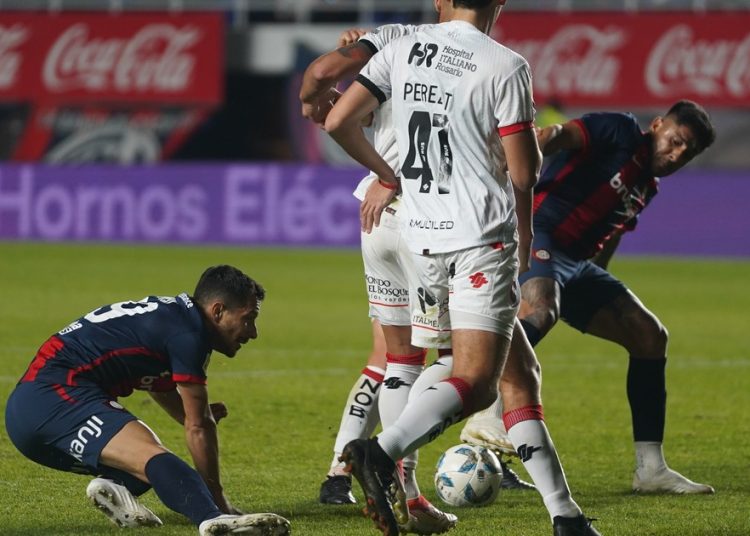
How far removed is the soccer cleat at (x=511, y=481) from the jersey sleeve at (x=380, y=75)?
83.5 inches

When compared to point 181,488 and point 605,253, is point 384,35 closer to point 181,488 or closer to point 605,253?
point 181,488

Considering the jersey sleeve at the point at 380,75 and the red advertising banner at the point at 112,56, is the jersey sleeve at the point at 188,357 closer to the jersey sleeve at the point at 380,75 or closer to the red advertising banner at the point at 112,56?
the jersey sleeve at the point at 380,75

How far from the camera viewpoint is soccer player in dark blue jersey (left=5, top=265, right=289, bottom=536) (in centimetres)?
486

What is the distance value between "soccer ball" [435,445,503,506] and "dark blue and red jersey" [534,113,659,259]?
51.6 inches

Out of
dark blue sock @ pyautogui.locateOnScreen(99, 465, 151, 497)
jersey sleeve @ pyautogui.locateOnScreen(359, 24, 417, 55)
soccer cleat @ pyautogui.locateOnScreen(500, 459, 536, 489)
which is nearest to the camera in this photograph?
dark blue sock @ pyautogui.locateOnScreen(99, 465, 151, 497)

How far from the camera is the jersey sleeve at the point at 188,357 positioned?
4895 mm

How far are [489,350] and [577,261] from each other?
2088mm

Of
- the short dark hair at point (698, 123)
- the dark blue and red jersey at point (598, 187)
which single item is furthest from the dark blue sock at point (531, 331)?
the short dark hair at point (698, 123)

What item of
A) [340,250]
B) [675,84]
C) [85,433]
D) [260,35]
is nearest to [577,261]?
[85,433]

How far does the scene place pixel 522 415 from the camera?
484 centimetres

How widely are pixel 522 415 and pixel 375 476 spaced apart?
0.75 metres

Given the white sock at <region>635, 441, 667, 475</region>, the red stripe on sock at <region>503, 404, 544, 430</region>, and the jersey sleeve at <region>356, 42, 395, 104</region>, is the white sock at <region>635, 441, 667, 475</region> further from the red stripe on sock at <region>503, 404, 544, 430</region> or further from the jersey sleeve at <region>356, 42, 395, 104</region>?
the jersey sleeve at <region>356, 42, 395, 104</region>

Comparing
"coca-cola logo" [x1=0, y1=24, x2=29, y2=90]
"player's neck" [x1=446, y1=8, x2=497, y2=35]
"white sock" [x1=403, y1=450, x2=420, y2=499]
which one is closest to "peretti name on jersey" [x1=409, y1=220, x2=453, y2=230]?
"player's neck" [x1=446, y1=8, x2=497, y2=35]

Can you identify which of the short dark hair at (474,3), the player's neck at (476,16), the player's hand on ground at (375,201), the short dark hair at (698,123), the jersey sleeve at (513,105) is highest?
the short dark hair at (474,3)
